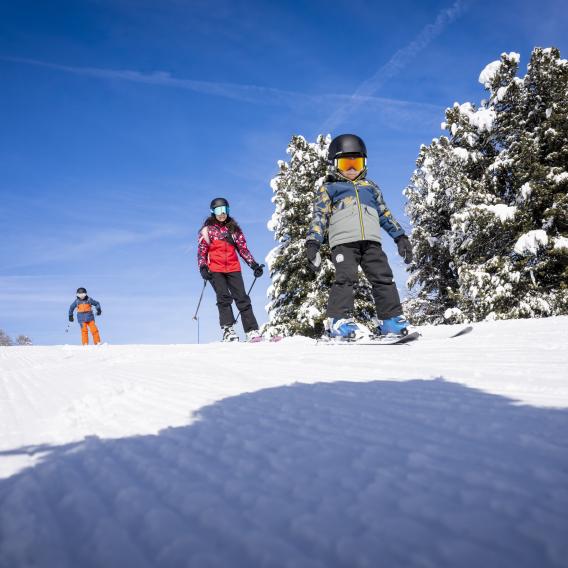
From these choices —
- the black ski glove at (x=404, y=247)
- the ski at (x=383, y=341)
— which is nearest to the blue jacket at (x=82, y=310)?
the ski at (x=383, y=341)

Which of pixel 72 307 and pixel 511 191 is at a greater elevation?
pixel 511 191

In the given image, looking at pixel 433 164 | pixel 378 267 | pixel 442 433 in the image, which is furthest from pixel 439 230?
pixel 442 433

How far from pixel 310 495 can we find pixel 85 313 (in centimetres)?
1467

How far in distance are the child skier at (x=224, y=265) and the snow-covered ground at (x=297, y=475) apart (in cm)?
515

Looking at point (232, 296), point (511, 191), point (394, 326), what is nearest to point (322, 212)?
point (394, 326)

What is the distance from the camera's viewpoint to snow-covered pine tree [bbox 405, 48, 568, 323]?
12.2 meters

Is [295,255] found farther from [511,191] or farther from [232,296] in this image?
[232,296]

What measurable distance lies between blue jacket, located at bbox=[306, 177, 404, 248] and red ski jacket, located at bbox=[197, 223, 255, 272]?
278 centimetres

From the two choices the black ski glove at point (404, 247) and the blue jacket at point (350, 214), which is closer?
the blue jacket at point (350, 214)

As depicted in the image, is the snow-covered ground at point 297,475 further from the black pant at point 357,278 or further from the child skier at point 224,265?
the child skier at point 224,265

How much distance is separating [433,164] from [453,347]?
16.3 meters

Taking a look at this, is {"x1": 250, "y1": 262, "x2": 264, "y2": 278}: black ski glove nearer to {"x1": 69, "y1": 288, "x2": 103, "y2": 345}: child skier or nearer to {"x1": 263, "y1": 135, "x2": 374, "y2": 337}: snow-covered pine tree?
{"x1": 263, "y1": 135, "x2": 374, "y2": 337}: snow-covered pine tree

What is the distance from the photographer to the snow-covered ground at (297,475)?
0.72m

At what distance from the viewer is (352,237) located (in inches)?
184
